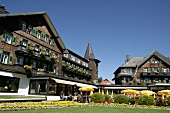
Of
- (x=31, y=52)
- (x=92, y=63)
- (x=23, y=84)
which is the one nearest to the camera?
(x=23, y=84)

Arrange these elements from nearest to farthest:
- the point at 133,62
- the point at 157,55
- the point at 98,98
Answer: the point at 98,98 < the point at 157,55 < the point at 133,62

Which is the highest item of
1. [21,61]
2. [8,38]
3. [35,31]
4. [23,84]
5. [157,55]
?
[35,31]

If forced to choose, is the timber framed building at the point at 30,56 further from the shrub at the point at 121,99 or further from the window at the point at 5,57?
the shrub at the point at 121,99

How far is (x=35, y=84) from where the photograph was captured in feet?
93.4

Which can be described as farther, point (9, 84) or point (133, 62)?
point (133, 62)

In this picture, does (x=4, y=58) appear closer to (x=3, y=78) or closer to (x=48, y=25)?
(x=3, y=78)

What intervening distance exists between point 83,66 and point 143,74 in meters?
18.6

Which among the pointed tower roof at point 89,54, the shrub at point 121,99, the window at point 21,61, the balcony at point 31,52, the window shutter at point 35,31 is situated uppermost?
the pointed tower roof at point 89,54

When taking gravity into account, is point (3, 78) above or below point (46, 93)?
above

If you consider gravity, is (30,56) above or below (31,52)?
below

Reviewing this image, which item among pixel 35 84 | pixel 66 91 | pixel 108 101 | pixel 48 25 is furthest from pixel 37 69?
pixel 108 101

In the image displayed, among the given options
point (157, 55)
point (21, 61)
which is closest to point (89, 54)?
point (157, 55)

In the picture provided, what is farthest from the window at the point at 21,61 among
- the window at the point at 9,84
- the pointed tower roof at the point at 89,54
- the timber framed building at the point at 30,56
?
the pointed tower roof at the point at 89,54

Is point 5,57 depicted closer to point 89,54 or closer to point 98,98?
point 98,98
